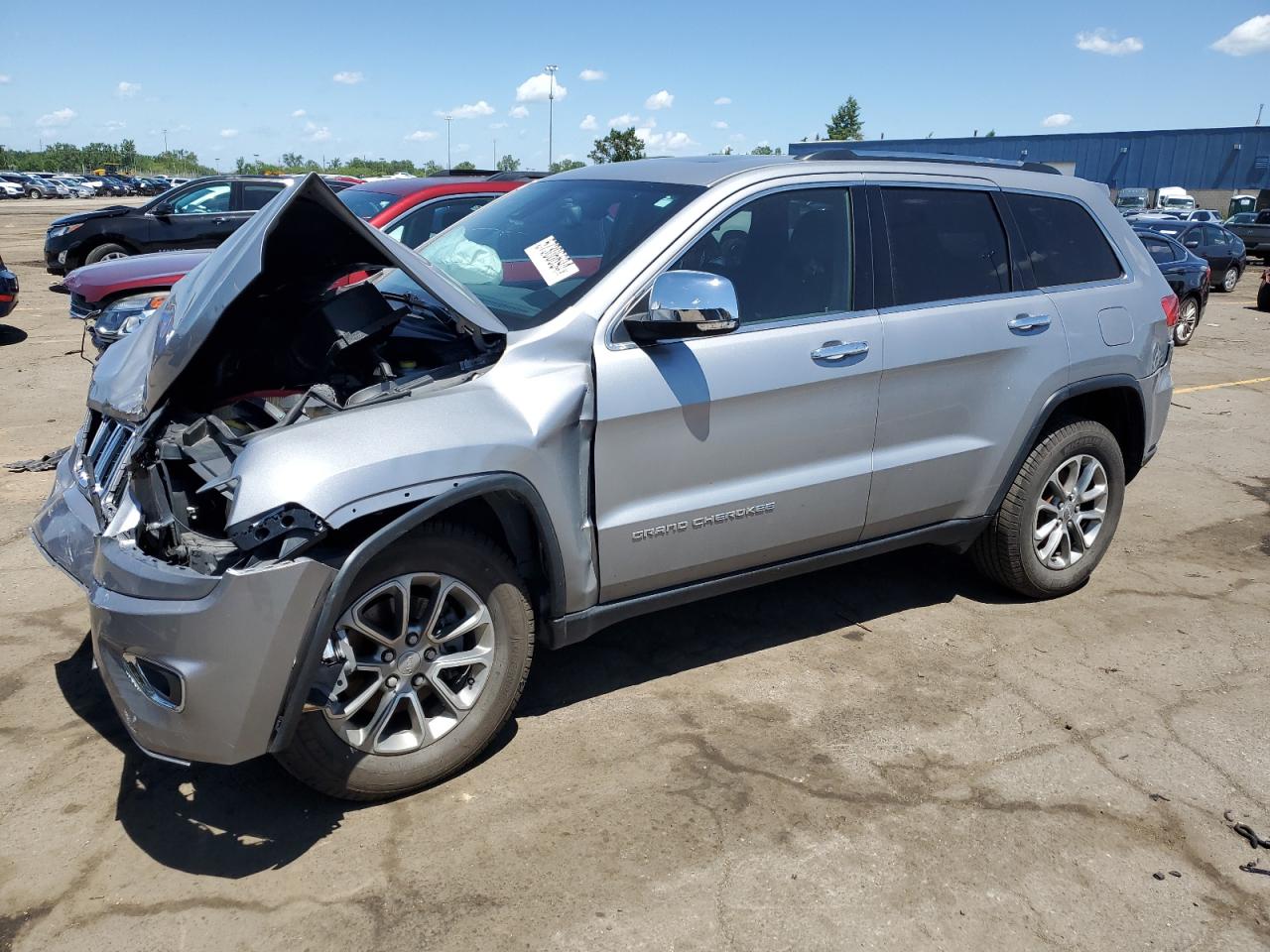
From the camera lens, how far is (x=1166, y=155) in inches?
2306

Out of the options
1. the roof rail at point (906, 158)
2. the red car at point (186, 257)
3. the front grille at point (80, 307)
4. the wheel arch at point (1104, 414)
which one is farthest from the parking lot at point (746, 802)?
the front grille at point (80, 307)

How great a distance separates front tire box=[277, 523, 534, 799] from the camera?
119 inches

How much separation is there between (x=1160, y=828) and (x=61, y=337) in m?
12.1

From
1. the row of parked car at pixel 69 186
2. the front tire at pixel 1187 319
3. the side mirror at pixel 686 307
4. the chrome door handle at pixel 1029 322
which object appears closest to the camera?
the side mirror at pixel 686 307

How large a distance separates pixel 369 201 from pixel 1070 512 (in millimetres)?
6382

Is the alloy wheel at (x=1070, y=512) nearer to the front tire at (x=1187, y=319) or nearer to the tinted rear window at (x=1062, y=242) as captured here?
the tinted rear window at (x=1062, y=242)

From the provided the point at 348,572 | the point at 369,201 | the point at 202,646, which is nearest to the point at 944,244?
the point at 348,572

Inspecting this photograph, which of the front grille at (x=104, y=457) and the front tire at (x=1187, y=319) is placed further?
the front tire at (x=1187, y=319)

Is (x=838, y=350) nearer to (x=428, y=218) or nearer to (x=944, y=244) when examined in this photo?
(x=944, y=244)

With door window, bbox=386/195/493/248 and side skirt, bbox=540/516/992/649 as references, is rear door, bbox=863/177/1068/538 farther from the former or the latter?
door window, bbox=386/195/493/248

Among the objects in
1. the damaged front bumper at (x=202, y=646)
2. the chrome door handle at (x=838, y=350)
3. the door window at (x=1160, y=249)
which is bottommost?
the damaged front bumper at (x=202, y=646)

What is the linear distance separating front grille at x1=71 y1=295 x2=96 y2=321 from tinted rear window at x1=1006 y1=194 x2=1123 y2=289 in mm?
6663

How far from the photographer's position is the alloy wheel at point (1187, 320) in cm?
1406

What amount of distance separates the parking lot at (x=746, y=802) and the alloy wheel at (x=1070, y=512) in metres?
0.26
